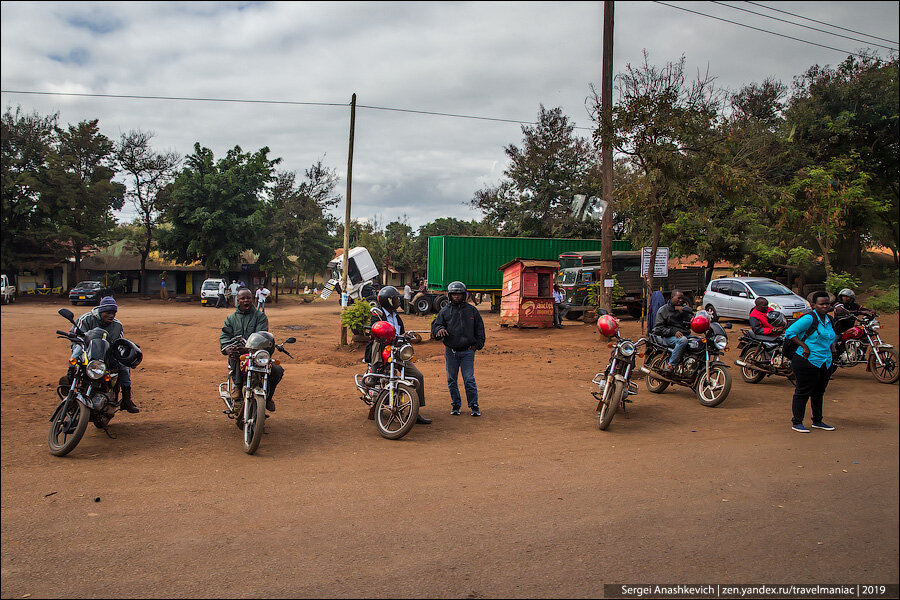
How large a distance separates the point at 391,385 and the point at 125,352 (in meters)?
2.61

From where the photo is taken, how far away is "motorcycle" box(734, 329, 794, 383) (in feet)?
31.7

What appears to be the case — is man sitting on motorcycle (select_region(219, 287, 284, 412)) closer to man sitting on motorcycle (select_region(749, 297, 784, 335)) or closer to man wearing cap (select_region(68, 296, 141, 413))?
man wearing cap (select_region(68, 296, 141, 413))

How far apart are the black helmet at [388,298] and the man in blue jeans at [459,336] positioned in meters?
0.55

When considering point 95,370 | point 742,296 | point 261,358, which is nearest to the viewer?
point 95,370

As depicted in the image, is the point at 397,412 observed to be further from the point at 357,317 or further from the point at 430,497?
the point at 357,317

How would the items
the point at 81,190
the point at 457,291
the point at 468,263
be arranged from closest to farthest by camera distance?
1. the point at 81,190
2. the point at 457,291
3. the point at 468,263

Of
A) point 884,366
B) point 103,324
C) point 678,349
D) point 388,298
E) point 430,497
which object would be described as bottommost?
point 430,497

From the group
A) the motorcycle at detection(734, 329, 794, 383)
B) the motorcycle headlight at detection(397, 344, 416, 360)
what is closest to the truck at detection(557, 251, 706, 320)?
the motorcycle at detection(734, 329, 794, 383)

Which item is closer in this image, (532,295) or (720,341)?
(720,341)

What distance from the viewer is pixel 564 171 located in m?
40.0

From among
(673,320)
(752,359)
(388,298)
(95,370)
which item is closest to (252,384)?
(95,370)

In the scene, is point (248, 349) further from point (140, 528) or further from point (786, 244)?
point (786, 244)

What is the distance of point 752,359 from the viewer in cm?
996

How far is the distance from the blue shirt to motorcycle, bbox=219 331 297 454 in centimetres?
519
